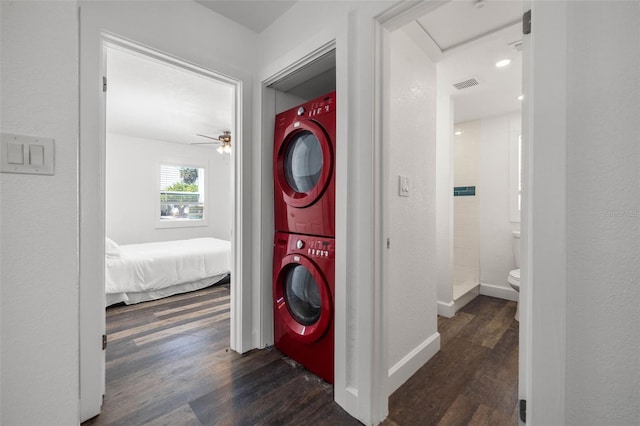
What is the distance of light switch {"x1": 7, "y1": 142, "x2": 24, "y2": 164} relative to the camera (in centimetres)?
81

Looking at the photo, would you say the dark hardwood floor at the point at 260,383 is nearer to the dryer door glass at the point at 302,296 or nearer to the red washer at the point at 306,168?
the dryer door glass at the point at 302,296

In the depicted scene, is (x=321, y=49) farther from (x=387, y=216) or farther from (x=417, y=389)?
(x=417, y=389)

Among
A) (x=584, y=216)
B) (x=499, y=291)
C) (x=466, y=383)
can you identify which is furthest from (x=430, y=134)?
(x=499, y=291)

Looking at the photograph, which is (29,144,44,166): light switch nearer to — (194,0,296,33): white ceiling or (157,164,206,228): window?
(194,0,296,33): white ceiling

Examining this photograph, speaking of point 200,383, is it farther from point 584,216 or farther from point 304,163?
point 584,216

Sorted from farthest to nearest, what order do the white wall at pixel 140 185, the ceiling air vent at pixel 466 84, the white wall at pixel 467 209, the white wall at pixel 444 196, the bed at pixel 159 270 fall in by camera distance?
the white wall at pixel 140 185 < the white wall at pixel 467 209 < the bed at pixel 159 270 < the white wall at pixel 444 196 < the ceiling air vent at pixel 466 84

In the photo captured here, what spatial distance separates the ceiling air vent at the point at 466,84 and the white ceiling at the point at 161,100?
213 cm

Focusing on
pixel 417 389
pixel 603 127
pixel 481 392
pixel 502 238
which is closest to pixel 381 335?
pixel 417 389

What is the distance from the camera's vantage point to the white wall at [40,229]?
0.81m

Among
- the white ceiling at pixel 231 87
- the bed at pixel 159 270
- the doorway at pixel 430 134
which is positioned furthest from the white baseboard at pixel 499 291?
the bed at pixel 159 270

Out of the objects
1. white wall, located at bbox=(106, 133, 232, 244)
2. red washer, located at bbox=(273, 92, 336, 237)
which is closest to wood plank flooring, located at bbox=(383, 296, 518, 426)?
red washer, located at bbox=(273, 92, 336, 237)

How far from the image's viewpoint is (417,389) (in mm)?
1673

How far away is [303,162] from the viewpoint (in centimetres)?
186

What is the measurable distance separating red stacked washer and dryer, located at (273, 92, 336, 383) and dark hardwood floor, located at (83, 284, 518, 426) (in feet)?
0.79
